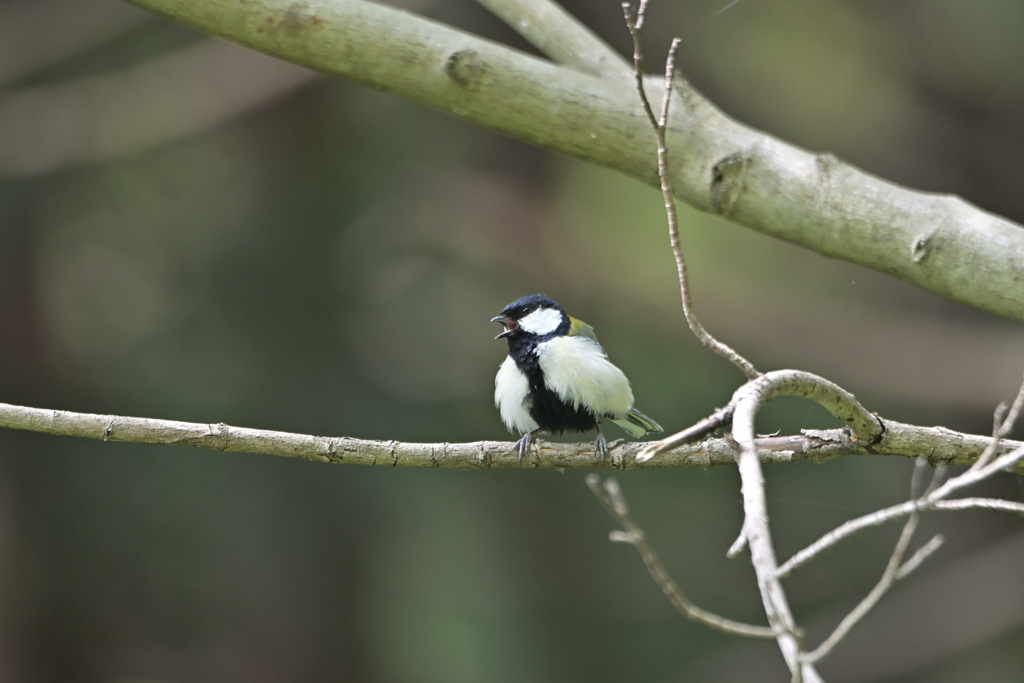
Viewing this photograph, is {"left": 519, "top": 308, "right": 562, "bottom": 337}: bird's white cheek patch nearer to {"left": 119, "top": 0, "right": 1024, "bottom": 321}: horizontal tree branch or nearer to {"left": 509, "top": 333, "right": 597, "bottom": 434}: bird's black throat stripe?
{"left": 509, "top": 333, "right": 597, "bottom": 434}: bird's black throat stripe

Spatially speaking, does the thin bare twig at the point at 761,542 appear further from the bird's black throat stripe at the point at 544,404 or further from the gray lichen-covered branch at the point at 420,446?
the bird's black throat stripe at the point at 544,404

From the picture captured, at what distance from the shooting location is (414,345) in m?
5.82

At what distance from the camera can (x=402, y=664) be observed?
18.5 ft

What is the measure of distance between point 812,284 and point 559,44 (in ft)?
11.9

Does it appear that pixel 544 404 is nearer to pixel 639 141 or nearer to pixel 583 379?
pixel 583 379

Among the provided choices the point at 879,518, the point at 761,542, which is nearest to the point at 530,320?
the point at 879,518

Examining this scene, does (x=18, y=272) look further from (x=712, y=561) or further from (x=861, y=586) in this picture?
(x=861, y=586)

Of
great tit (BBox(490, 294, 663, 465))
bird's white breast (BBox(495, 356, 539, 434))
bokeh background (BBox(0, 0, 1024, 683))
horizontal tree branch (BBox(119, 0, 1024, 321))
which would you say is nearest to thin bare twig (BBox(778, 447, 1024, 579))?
horizontal tree branch (BBox(119, 0, 1024, 321))

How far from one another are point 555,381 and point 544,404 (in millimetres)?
110

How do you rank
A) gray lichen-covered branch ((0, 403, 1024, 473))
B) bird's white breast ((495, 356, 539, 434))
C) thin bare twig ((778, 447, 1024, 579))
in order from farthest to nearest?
bird's white breast ((495, 356, 539, 434))
gray lichen-covered branch ((0, 403, 1024, 473))
thin bare twig ((778, 447, 1024, 579))

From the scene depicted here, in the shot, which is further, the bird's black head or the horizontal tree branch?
the bird's black head

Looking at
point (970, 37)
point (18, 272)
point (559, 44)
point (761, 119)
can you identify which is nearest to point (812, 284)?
point (761, 119)

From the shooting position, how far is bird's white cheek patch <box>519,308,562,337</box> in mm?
3082

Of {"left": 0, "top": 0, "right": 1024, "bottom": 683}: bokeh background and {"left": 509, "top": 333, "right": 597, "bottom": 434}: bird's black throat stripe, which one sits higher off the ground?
{"left": 509, "top": 333, "right": 597, "bottom": 434}: bird's black throat stripe
